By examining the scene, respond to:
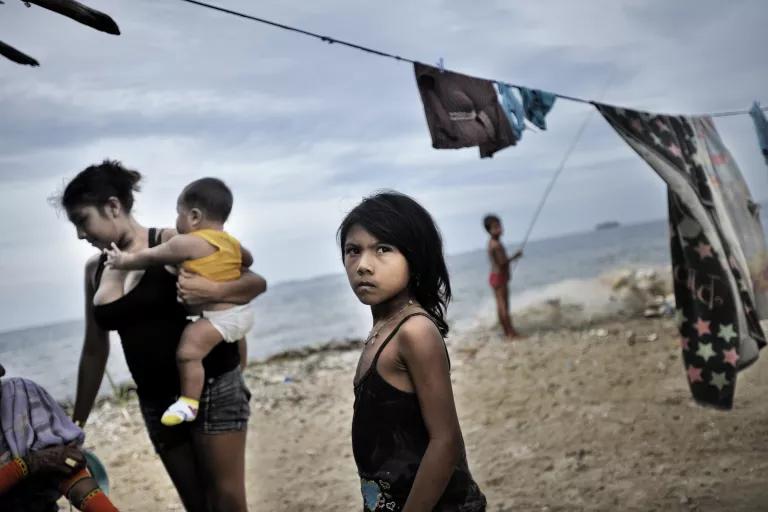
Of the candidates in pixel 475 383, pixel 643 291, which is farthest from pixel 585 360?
pixel 643 291

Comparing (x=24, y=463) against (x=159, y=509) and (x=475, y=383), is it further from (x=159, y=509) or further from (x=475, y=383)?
(x=475, y=383)

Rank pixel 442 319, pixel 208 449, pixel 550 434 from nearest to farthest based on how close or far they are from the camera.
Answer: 1. pixel 442 319
2. pixel 208 449
3. pixel 550 434

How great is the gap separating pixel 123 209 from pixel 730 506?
3.35 metres

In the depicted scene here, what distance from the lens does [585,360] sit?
24.3ft

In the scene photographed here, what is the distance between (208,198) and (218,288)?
47cm

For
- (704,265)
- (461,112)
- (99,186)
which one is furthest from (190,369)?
(704,265)

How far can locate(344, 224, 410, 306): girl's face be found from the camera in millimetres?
1742

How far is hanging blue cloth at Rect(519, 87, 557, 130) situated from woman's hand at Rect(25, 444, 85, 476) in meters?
2.82

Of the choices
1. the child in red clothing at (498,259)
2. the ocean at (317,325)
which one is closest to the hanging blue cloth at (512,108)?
the ocean at (317,325)

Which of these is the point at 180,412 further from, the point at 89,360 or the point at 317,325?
the point at 317,325

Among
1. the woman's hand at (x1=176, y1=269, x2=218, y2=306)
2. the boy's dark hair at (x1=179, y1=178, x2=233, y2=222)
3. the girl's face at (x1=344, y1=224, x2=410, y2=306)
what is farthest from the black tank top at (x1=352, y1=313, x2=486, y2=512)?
the boy's dark hair at (x1=179, y1=178, x2=233, y2=222)

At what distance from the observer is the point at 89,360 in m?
2.88

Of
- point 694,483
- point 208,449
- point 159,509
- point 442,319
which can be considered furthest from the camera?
point 159,509

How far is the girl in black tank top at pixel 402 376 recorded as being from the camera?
162 centimetres
